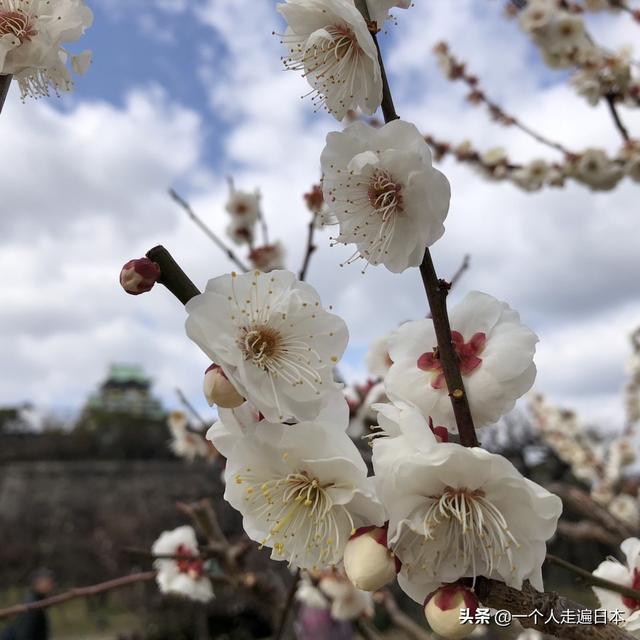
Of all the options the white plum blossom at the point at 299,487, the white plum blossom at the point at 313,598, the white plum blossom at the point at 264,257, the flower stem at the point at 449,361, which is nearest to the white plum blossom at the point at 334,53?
the flower stem at the point at 449,361

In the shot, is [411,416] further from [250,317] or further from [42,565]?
[42,565]

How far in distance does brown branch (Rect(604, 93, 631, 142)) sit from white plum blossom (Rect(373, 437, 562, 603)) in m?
2.22

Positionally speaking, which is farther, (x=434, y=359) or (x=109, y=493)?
(x=109, y=493)

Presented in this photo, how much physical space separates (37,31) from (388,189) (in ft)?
1.34

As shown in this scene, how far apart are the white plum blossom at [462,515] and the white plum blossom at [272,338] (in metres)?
0.08

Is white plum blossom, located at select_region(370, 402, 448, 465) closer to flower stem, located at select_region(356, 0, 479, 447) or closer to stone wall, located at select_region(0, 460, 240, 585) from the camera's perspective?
flower stem, located at select_region(356, 0, 479, 447)

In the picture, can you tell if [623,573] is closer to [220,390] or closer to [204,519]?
[220,390]

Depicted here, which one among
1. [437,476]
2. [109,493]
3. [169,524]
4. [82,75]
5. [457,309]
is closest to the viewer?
[437,476]

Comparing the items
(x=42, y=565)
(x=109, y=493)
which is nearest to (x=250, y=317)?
(x=42, y=565)

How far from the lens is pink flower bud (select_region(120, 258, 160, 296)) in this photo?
0.42 metres

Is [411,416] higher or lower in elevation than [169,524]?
lower

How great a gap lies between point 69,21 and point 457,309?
0.50 meters

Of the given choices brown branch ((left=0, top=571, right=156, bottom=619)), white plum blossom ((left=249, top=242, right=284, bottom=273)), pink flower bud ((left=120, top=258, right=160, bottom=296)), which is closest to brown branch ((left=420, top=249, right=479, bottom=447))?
pink flower bud ((left=120, top=258, right=160, bottom=296))

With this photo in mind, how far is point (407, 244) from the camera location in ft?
1.70
